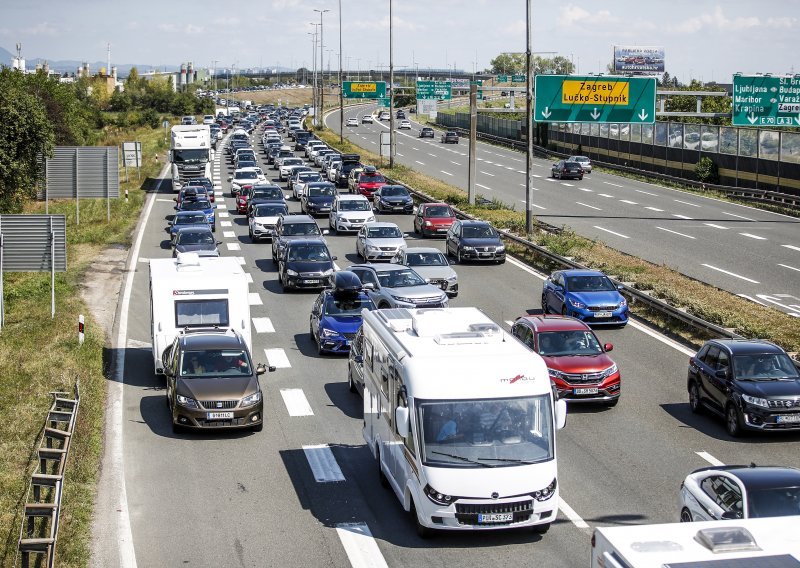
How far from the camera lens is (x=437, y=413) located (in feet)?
47.3

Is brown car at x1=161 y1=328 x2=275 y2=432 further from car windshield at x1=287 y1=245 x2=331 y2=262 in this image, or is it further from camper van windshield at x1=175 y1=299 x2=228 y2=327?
car windshield at x1=287 y1=245 x2=331 y2=262

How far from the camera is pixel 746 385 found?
65.6 feet

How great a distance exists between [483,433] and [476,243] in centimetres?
2588

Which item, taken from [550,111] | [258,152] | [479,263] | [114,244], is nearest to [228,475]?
[479,263]

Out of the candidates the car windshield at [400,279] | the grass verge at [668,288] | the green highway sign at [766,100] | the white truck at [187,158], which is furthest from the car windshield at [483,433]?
the white truck at [187,158]

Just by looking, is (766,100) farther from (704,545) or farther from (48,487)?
(704,545)

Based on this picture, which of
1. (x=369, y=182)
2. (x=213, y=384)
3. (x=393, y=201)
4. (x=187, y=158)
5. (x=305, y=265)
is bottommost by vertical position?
(x=213, y=384)

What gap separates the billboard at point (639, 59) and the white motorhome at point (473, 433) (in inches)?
5309

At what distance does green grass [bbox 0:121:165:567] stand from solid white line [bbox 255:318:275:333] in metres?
4.18

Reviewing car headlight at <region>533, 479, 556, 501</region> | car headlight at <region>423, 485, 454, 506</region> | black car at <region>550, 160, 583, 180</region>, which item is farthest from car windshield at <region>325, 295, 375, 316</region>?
black car at <region>550, 160, 583, 180</region>

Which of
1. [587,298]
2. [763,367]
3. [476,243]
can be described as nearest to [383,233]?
[476,243]

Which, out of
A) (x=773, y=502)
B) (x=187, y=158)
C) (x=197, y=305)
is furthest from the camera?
(x=187, y=158)

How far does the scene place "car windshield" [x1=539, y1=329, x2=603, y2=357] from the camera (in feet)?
73.7

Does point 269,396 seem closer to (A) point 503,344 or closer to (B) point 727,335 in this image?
(A) point 503,344
